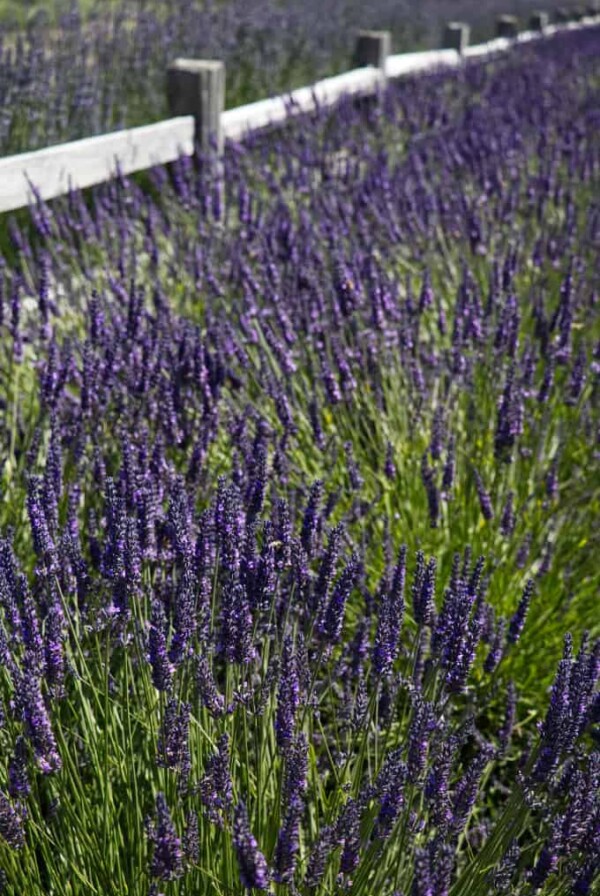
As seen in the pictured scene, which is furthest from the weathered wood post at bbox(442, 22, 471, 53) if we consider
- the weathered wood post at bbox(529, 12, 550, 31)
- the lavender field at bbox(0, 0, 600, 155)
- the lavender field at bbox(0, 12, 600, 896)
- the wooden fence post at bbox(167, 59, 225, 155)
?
the lavender field at bbox(0, 12, 600, 896)

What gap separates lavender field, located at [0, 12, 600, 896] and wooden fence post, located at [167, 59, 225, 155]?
1.35 feet

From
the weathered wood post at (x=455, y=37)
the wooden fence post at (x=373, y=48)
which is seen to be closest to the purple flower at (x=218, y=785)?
the wooden fence post at (x=373, y=48)

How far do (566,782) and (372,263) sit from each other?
7.23ft

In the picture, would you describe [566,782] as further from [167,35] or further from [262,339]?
[167,35]

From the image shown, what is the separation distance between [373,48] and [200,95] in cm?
355

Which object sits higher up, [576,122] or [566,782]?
[576,122]

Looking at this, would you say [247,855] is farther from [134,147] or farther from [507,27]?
[507,27]

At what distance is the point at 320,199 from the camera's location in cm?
432

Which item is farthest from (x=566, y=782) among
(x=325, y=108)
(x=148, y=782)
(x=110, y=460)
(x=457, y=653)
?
(x=325, y=108)

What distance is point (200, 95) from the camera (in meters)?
5.29

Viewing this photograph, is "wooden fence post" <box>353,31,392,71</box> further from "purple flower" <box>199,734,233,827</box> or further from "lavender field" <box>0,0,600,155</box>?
"purple flower" <box>199,734,233,827</box>

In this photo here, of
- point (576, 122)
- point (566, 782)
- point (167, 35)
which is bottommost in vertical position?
point (566, 782)

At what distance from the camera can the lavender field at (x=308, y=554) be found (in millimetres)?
1450

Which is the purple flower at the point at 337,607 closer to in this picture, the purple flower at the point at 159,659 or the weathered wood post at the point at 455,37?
the purple flower at the point at 159,659
